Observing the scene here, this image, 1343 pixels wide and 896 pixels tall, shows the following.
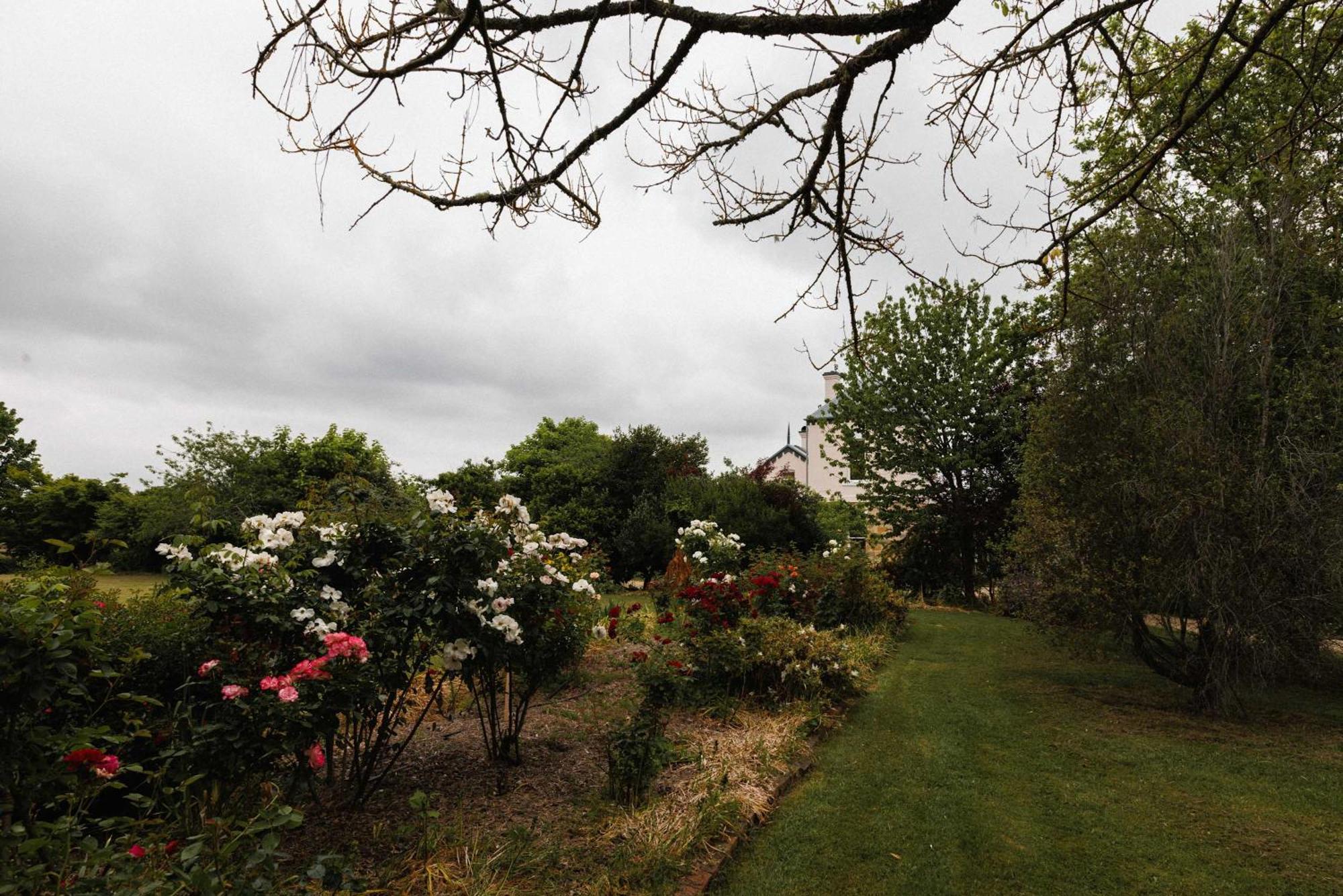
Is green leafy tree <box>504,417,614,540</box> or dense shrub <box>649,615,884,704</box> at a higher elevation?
green leafy tree <box>504,417,614,540</box>

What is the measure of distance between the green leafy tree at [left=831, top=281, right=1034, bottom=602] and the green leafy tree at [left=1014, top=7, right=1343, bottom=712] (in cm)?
873

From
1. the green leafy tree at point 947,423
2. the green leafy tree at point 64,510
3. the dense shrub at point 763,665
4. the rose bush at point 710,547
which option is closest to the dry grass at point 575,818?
the dense shrub at point 763,665

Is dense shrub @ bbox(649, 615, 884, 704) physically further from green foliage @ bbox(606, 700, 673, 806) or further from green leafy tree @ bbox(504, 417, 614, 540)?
green leafy tree @ bbox(504, 417, 614, 540)

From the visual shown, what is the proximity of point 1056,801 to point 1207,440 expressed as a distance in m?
4.11

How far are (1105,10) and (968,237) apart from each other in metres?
0.93

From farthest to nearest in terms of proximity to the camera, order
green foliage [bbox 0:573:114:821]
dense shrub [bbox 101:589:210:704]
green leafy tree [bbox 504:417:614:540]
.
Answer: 1. green leafy tree [bbox 504:417:614:540]
2. dense shrub [bbox 101:589:210:704]
3. green foliage [bbox 0:573:114:821]

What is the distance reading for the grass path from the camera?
3672 mm

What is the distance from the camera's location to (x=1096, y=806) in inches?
182

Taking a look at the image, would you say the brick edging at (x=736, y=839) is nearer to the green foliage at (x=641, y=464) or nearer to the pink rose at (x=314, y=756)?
the pink rose at (x=314, y=756)

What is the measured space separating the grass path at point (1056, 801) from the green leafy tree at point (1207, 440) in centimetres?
100

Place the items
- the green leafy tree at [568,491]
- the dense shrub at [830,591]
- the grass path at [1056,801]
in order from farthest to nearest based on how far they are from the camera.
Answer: the green leafy tree at [568,491] → the dense shrub at [830,591] → the grass path at [1056,801]

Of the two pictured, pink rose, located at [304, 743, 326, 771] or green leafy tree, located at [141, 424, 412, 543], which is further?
green leafy tree, located at [141, 424, 412, 543]

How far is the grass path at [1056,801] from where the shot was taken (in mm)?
3672

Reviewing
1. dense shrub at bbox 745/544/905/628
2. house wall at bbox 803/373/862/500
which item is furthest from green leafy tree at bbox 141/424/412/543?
house wall at bbox 803/373/862/500
